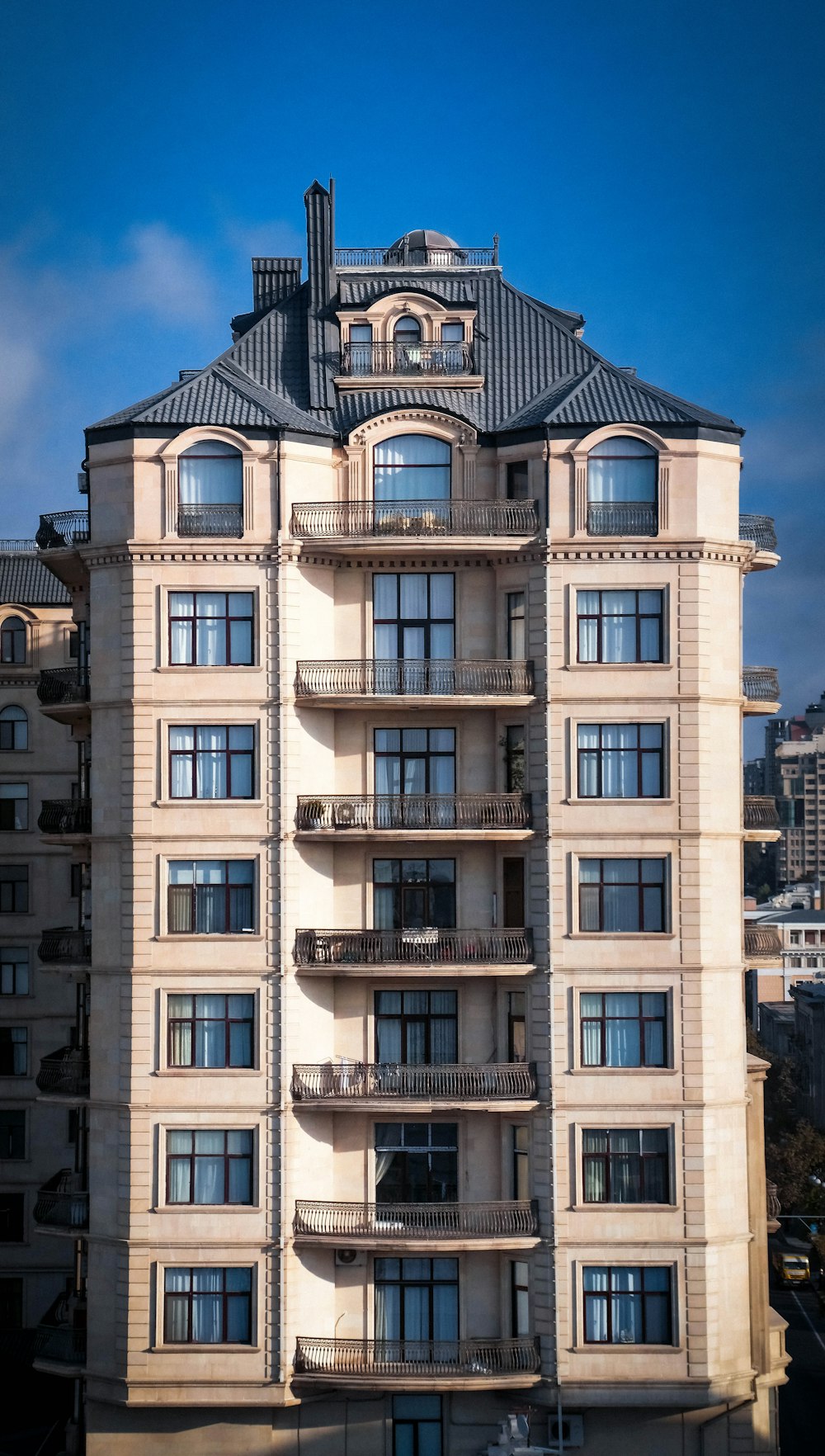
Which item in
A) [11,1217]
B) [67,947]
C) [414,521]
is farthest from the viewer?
[11,1217]

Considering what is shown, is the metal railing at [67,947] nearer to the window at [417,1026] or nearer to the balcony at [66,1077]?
the balcony at [66,1077]

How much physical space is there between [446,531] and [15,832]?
2433 cm

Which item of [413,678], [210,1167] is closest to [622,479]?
[413,678]

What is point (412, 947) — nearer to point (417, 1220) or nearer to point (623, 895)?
point (623, 895)

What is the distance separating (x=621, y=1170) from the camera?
36.0 meters

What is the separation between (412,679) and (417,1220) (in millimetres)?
12302

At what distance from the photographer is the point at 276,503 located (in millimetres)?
36969

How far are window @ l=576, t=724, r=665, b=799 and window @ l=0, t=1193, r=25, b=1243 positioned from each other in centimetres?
2782

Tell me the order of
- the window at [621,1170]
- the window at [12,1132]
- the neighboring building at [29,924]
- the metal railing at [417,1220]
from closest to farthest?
1. the metal railing at [417,1220]
2. the window at [621,1170]
3. the neighboring building at [29,924]
4. the window at [12,1132]

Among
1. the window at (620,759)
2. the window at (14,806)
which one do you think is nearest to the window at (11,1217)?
the window at (14,806)

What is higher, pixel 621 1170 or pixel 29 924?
pixel 29 924

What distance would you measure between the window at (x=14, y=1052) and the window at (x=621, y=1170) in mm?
24610

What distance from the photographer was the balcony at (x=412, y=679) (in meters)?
36.8

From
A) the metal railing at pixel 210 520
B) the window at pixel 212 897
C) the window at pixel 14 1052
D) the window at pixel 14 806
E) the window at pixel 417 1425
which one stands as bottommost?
the window at pixel 417 1425
